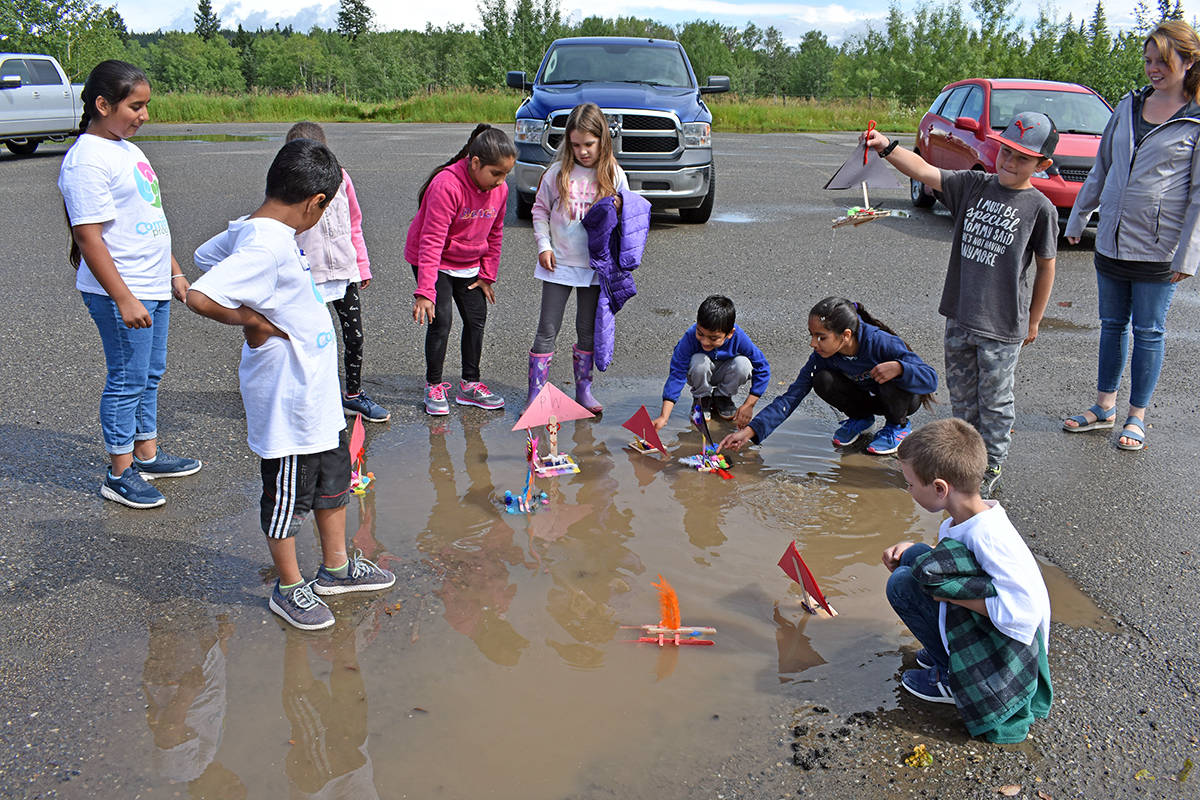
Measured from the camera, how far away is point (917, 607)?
3.05 meters

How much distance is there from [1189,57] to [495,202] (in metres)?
3.92

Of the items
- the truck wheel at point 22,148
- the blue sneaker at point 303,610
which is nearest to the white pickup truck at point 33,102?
the truck wheel at point 22,148

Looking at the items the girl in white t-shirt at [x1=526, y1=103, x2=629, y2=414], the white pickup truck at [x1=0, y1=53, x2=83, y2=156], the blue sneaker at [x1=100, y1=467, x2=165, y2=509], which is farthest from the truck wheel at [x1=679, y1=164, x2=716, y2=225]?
the white pickup truck at [x1=0, y1=53, x2=83, y2=156]

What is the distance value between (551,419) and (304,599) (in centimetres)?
173

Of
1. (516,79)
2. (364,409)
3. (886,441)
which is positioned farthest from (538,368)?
(516,79)

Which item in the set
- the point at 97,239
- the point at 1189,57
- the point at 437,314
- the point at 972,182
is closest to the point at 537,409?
the point at 437,314

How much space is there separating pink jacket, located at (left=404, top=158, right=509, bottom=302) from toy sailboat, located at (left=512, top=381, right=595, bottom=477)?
1020mm

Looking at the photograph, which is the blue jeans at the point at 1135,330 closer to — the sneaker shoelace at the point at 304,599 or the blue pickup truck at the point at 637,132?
the sneaker shoelace at the point at 304,599

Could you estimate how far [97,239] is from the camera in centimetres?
392

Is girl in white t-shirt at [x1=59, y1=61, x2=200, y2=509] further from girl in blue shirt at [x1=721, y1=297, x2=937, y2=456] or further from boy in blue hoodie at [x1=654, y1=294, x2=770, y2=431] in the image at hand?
girl in blue shirt at [x1=721, y1=297, x2=937, y2=456]

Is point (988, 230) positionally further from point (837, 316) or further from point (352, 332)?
point (352, 332)

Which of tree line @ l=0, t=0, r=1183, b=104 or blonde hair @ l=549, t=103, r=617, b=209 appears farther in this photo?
tree line @ l=0, t=0, r=1183, b=104

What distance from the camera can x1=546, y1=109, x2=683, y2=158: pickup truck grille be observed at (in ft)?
35.4

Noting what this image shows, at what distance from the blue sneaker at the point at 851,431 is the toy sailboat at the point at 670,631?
2225mm
